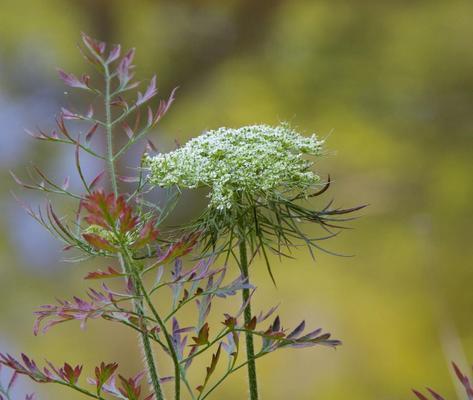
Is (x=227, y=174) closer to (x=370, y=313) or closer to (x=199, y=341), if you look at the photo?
(x=199, y=341)

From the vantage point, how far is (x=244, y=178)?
45 cm

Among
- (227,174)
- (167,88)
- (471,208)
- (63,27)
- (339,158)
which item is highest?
(63,27)

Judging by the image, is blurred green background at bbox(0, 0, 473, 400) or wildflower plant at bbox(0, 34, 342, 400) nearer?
wildflower plant at bbox(0, 34, 342, 400)

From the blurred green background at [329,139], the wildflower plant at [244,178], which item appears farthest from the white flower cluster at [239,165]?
the blurred green background at [329,139]

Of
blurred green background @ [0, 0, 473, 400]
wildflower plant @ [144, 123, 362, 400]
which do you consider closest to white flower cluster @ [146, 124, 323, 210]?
wildflower plant @ [144, 123, 362, 400]

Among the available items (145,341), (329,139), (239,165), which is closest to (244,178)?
(239,165)

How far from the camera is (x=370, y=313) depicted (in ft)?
5.58

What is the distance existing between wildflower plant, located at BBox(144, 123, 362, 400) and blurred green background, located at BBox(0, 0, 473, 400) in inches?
47.4

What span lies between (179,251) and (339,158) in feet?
4.84

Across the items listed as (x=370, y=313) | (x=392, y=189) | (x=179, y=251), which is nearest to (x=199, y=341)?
(x=179, y=251)

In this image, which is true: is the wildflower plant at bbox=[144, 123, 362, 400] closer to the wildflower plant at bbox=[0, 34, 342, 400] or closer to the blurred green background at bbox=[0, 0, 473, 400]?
the wildflower plant at bbox=[0, 34, 342, 400]

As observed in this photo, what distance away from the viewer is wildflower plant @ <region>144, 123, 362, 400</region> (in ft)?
1.49

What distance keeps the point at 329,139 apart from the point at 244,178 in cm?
144

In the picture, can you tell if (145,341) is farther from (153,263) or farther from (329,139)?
(329,139)
